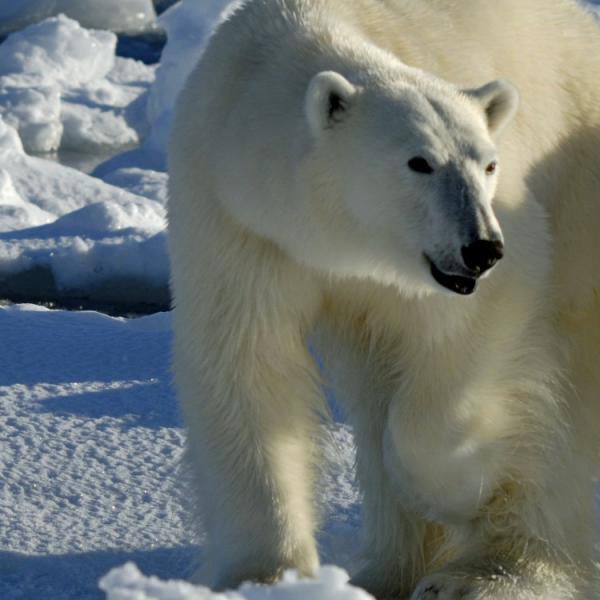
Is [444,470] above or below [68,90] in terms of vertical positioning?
above

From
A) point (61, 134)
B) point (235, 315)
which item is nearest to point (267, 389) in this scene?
point (235, 315)

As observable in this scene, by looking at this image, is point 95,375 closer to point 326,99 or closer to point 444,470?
point 444,470

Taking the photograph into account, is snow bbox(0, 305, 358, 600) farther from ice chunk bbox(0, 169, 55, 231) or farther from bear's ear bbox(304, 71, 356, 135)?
ice chunk bbox(0, 169, 55, 231)

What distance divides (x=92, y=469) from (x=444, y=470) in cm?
99

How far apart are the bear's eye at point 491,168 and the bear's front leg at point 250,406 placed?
0.42m

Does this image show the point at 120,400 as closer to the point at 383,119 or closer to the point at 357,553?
the point at 357,553

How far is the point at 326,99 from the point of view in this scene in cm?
238

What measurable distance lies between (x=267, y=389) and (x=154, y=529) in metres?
0.64

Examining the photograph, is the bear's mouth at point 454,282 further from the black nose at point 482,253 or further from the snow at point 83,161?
the snow at point 83,161

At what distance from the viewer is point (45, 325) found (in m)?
4.47

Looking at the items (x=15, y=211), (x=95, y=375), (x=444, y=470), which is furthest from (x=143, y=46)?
(x=444, y=470)

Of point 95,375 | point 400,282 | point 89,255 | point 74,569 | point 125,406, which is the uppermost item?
point 400,282

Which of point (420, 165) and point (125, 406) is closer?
point (420, 165)

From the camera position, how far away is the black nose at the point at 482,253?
2223 mm
